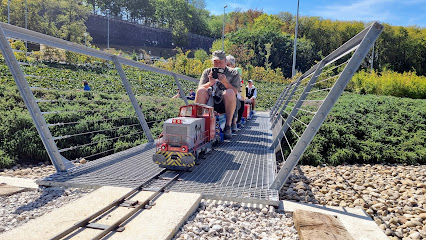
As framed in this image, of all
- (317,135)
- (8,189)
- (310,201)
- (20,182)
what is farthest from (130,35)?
(310,201)

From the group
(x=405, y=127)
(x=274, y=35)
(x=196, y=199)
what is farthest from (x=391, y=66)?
(x=196, y=199)

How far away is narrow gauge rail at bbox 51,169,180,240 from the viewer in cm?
246

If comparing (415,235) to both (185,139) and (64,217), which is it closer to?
(185,139)

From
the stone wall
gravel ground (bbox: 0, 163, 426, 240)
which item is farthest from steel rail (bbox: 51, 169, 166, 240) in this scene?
the stone wall

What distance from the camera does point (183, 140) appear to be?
455 centimetres

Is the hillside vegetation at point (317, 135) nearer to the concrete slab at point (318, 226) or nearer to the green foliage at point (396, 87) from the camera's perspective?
the concrete slab at point (318, 226)

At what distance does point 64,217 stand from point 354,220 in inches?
105

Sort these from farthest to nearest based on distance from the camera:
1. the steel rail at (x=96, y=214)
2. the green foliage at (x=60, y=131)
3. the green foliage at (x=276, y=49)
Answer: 1. the green foliage at (x=276, y=49)
2. the green foliage at (x=60, y=131)
3. the steel rail at (x=96, y=214)

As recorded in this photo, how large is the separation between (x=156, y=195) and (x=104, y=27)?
237 ft

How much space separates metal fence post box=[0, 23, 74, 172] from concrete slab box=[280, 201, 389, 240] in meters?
2.82

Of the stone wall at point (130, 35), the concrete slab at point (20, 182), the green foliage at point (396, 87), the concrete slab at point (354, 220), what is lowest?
the concrete slab at point (354, 220)

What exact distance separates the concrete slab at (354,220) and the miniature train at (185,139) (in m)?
1.54

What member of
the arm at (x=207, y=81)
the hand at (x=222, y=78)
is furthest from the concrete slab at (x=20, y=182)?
the hand at (x=222, y=78)

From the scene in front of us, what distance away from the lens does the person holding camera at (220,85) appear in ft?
20.6
